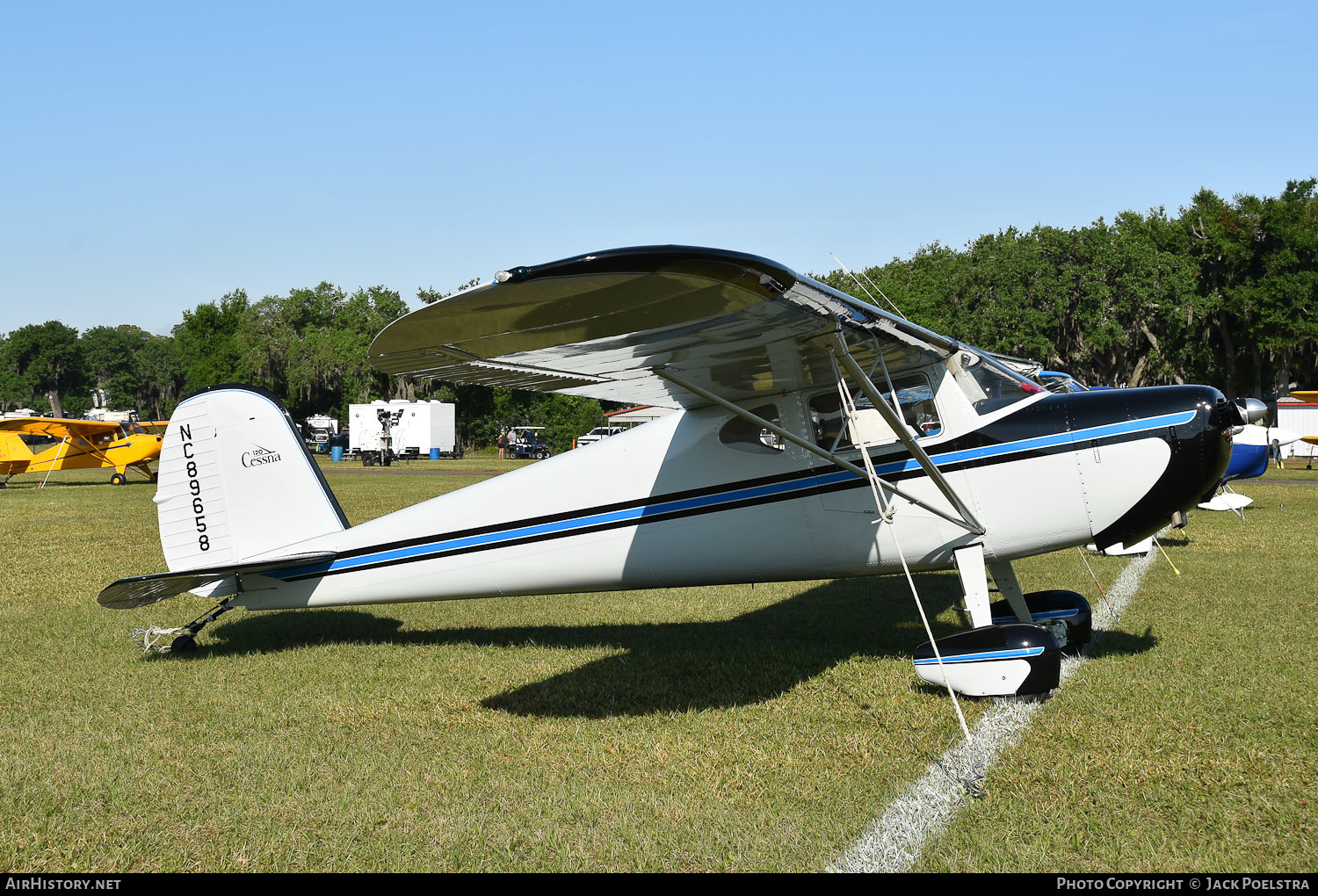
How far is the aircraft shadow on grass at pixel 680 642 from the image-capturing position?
5.83m

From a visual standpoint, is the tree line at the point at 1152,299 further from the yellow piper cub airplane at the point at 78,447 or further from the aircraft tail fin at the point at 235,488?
the aircraft tail fin at the point at 235,488

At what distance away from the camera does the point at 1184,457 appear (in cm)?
554

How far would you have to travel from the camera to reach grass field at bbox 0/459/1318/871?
11.9ft

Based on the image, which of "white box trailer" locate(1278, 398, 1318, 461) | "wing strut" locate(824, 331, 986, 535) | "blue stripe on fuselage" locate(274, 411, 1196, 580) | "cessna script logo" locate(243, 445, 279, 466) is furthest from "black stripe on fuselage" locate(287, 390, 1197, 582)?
"white box trailer" locate(1278, 398, 1318, 461)

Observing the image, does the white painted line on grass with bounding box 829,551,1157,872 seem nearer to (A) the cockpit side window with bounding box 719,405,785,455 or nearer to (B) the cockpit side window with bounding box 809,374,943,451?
(B) the cockpit side window with bounding box 809,374,943,451

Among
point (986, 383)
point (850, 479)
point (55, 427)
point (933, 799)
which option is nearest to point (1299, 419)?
point (986, 383)

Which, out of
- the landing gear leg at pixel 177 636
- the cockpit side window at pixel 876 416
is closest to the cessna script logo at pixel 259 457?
the landing gear leg at pixel 177 636

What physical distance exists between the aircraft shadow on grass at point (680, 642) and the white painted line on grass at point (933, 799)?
1.37 m

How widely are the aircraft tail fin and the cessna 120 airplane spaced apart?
16 millimetres

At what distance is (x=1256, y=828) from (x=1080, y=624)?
3.13m

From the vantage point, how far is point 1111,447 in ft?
18.6
